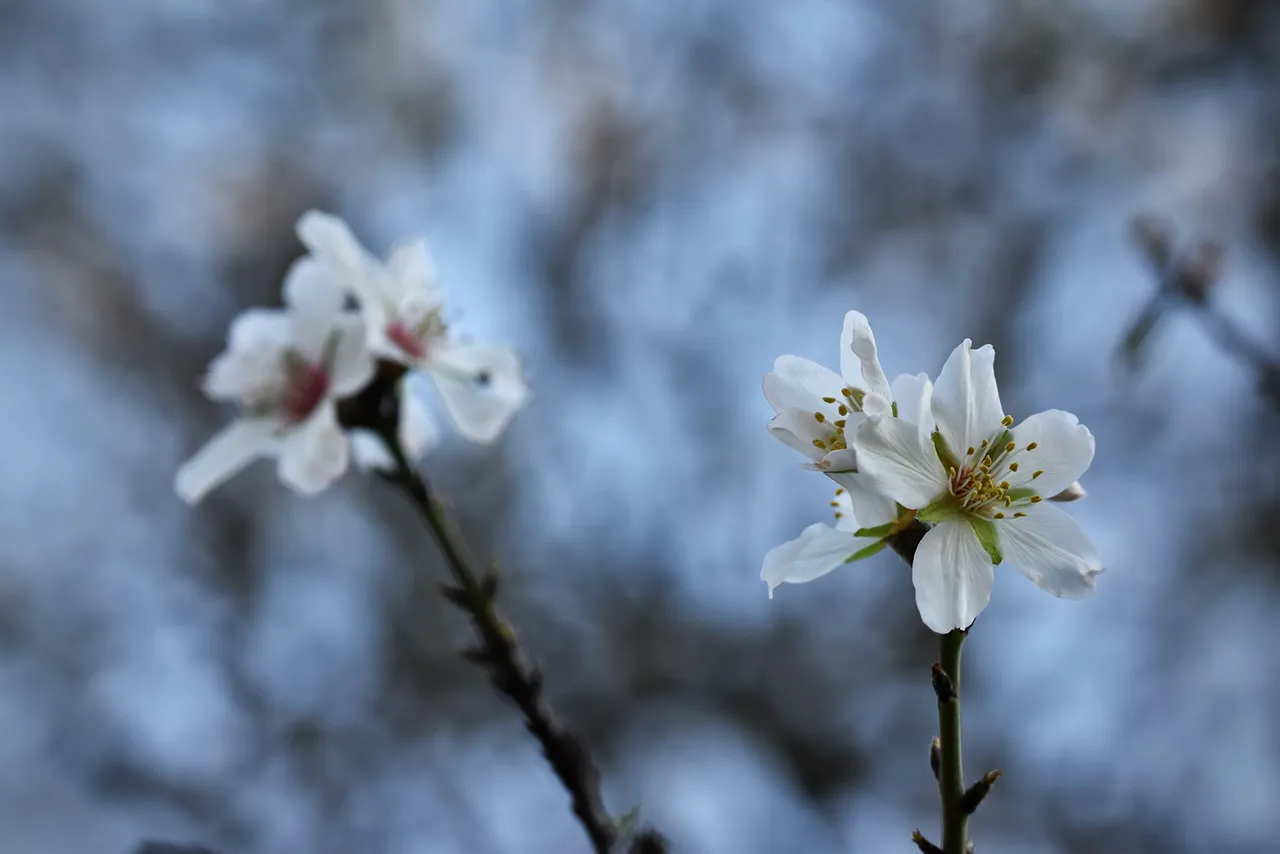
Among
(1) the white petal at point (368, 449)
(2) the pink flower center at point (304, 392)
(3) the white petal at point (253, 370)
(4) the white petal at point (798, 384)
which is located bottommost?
(4) the white petal at point (798, 384)

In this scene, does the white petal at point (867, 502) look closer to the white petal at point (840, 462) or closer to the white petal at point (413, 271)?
the white petal at point (840, 462)

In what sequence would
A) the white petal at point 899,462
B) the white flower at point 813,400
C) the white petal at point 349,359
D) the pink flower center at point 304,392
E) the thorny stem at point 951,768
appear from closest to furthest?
the thorny stem at point 951,768, the white petal at point 899,462, the white flower at point 813,400, the white petal at point 349,359, the pink flower center at point 304,392

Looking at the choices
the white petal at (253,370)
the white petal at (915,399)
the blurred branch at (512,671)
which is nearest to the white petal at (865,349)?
the white petal at (915,399)

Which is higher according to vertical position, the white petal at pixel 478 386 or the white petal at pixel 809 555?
the white petal at pixel 478 386

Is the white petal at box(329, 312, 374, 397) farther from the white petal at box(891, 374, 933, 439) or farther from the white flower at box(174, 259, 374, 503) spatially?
the white petal at box(891, 374, 933, 439)

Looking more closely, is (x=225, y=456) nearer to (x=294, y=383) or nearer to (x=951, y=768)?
(x=294, y=383)

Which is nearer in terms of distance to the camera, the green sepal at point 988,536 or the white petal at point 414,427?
the green sepal at point 988,536

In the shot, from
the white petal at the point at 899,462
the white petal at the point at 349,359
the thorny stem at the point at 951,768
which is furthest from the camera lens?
the white petal at the point at 349,359

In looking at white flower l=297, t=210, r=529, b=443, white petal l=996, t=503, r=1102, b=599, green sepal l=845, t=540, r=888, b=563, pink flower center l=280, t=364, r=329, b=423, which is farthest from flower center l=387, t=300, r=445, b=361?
white petal l=996, t=503, r=1102, b=599

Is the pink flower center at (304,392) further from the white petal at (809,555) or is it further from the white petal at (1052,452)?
the white petal at (1052,452)

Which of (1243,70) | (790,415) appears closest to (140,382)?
(790,415)
